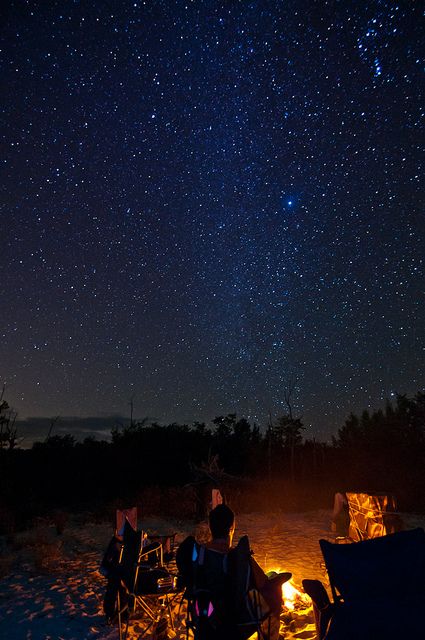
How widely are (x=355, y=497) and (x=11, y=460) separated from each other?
507 inches

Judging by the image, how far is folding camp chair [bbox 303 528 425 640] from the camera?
2.64 meters

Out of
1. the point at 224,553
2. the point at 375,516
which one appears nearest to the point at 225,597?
the point at 224,553

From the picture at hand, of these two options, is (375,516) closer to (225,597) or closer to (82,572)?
(225,597)

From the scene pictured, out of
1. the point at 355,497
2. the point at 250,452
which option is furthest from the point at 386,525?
the point at 250,452

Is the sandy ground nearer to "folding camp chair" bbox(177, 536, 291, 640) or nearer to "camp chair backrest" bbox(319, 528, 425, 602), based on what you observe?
"folding camp chair" bbox(177, 536, 291, 640)

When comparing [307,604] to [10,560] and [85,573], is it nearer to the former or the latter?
[85,573]

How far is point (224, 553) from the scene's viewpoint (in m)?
3.21

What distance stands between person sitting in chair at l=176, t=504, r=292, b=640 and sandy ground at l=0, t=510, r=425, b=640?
1.14m

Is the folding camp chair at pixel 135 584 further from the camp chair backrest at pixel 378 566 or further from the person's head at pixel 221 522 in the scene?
the camp chair backrest at pixel 378 566

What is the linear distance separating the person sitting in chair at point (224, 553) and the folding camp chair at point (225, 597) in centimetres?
6

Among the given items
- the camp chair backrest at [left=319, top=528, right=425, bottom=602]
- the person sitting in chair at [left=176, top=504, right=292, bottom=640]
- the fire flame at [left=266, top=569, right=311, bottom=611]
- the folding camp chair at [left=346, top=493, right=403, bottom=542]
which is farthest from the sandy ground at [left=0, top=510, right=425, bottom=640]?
the camp chair backrest at [left=319, top=528, right=425, bottom=602]

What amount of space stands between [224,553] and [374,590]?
1.11 m

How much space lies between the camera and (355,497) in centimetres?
741

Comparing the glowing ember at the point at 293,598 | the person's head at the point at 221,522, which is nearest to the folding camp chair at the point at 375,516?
the glowing ember at the point at 293,598
